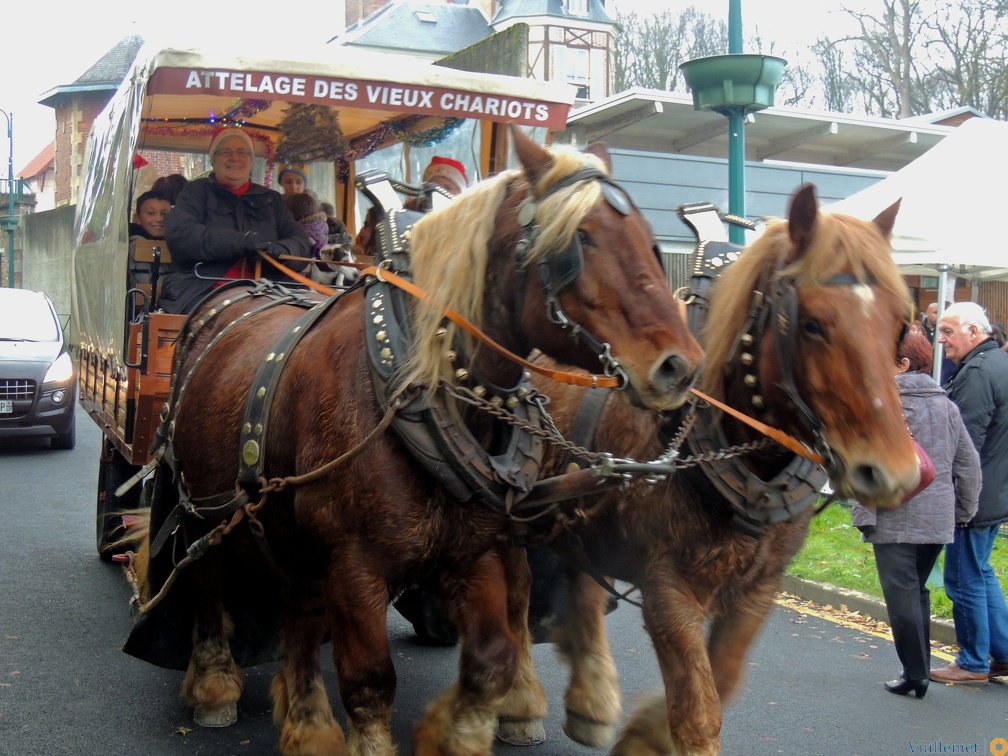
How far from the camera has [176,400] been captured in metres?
4.46

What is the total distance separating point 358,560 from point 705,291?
1.46 metres

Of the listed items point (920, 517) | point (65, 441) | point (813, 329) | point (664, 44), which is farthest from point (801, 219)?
point (664, 44)

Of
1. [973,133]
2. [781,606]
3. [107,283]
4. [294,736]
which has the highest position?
[973,133]

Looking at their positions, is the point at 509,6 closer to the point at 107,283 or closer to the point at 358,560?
the point at 107,283

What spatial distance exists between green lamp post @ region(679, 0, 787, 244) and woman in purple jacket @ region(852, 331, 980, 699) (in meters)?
2.66

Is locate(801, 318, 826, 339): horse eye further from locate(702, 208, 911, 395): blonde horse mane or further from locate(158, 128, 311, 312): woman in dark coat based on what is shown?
locate(158, 128, 311, 312): woman in dark coat

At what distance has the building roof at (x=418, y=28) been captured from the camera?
147 ft

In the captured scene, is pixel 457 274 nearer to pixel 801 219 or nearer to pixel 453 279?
pixel 453 279

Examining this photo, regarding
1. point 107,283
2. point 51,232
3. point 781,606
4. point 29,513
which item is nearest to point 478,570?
point 107,283

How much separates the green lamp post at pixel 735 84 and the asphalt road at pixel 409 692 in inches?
125

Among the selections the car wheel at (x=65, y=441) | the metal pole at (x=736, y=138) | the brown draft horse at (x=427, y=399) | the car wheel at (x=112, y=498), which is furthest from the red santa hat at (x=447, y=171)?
the car wheel at (x=65, y=441)

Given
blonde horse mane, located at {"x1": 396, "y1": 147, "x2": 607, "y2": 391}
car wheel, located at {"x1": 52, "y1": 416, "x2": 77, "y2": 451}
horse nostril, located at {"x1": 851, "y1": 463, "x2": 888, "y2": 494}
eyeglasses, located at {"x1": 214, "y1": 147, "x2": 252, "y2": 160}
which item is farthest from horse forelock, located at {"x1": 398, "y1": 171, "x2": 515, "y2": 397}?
car wheel, located at {"x1": 52, "y1": 416, "x2": 77, "y2": 451}

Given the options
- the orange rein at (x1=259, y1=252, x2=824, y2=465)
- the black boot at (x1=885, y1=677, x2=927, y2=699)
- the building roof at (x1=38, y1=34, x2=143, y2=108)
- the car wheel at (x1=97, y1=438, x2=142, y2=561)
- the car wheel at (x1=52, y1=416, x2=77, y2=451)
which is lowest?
the car wheel at (x1=52, y1=416, x2=77, y2=451)

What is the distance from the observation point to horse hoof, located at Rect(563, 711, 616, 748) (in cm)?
418
